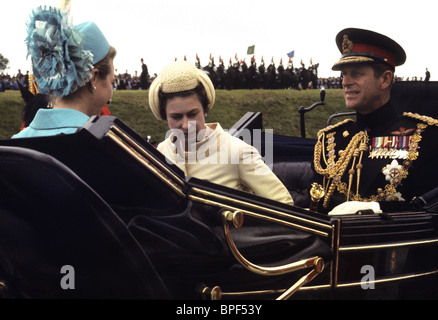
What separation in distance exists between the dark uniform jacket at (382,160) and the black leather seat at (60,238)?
1821 millimetres

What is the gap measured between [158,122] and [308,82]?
14.1 meters

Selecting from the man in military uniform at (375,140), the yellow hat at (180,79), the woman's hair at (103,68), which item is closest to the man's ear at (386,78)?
the man in military uniform at (375,140)

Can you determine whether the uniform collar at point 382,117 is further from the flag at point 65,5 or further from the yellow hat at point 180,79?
the flag at point 65,5

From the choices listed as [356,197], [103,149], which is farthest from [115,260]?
[356,197]

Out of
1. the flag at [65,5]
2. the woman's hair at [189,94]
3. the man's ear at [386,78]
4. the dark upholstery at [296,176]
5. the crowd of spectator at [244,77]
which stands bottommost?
the dark upholstery at [296,176]

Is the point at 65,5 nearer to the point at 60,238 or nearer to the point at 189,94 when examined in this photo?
the point at 189,94

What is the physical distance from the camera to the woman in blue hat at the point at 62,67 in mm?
1570

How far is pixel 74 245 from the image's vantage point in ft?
4.45

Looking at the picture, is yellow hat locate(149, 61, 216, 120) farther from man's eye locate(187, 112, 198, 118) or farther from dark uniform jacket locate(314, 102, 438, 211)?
dark uniform jacket locate(314, 102, 438, 211)

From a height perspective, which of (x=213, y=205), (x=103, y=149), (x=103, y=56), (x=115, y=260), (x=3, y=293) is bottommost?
(x=3, y=293)

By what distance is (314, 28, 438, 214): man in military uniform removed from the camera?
2.72 metres

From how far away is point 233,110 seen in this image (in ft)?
64.1

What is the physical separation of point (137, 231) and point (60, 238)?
239 mm
